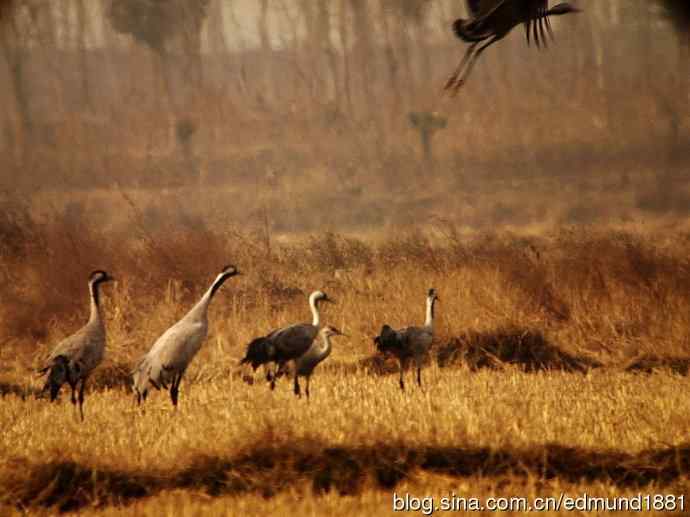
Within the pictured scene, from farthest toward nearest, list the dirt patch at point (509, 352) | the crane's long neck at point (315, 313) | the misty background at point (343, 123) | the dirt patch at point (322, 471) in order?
the misty background at point (343, 123)
the dirt patch at point (509, 352)
the crane's long neck at point (315, 313)
the dirt patch at point (322, 471)

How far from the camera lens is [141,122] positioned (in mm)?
46844

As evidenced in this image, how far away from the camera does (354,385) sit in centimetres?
978

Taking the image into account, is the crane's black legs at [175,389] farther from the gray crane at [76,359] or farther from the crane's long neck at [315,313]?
the crane's long neck at [315,313]

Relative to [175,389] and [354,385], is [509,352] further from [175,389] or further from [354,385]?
[175,389]

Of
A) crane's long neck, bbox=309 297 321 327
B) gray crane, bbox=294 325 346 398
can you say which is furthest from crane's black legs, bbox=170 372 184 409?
crane's long neck, bbox=309 297 321 327

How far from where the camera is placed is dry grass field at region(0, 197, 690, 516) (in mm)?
6809

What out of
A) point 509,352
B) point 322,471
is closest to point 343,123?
point 509,352

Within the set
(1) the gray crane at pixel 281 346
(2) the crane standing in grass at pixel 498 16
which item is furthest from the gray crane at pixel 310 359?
(2) the crane standing in grass at pixel 498 16

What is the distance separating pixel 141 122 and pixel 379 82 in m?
13.1

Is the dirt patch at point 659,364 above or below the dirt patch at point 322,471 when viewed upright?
below

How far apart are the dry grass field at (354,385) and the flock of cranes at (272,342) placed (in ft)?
0.89

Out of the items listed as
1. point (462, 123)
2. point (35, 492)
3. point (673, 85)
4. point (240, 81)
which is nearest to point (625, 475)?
point (35, 492)

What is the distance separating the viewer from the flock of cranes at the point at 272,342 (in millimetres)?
8242

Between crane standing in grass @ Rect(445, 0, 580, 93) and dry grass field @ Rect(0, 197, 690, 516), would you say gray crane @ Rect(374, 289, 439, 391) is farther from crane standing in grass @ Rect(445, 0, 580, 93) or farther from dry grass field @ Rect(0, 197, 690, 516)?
crane standing in grass @ Rect(445, 0, 580, 93)
